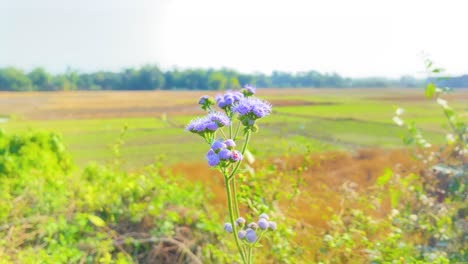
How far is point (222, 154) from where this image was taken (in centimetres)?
109

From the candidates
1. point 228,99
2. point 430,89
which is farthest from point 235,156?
point 430,89

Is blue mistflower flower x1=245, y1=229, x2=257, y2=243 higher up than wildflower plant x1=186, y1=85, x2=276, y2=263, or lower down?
lower down

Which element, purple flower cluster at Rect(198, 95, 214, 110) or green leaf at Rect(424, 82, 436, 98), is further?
green leaf at Rect(424, 82, 436, 98)

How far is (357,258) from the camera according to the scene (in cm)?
224

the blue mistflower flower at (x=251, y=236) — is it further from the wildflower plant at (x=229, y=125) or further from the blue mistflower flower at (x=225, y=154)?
the blue mistflower flower at (x=225, y=154)

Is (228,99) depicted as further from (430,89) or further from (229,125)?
Result: (430,89)

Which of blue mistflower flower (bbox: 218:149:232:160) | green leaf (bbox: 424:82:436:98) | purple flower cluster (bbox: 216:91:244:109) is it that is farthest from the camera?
green leaf (bbox: 424:82:436:98)

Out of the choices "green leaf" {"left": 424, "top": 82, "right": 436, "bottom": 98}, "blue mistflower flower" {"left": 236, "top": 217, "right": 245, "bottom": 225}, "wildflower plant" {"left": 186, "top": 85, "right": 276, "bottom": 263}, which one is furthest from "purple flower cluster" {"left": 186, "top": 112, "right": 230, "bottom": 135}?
"green leaf" {"left": 424, "top": 82, "right": 436, "bottom": 98}

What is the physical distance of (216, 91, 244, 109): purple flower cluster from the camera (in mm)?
1193

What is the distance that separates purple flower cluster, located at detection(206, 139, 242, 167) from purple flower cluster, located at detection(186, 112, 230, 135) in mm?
48

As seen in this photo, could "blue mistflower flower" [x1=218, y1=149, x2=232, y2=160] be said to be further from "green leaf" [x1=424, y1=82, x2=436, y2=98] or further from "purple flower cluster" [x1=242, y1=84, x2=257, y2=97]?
"green leaf" [x1=424, y1=82, x2=436, y2=98]

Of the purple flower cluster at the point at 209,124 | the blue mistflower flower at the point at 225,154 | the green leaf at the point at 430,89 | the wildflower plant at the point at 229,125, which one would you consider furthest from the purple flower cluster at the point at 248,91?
the green leaf at the point at 430,89

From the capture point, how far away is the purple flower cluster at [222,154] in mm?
1096

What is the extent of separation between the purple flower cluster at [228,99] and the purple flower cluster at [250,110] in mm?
15
